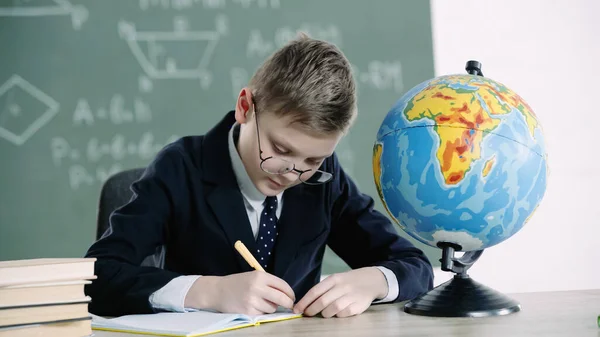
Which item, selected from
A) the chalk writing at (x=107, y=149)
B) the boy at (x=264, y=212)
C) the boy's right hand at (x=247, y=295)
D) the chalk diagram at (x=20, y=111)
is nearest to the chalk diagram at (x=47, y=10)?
the chalk diagram at (x=20, y=111)

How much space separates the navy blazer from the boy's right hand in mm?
267

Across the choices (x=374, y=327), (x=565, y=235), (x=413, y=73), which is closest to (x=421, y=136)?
(x=374, y=327)

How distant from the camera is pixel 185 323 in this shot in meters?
1.11

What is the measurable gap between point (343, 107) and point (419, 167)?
15.5 inches

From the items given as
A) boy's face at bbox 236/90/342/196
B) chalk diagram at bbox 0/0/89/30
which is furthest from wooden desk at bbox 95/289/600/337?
chalk diagram at bbox 0/0/89/30

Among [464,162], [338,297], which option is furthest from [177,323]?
[464,162]

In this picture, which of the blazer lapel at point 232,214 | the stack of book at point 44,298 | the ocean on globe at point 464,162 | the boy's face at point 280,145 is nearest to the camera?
the stack of book at point 44,298

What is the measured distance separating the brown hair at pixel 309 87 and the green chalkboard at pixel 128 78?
1.62 metres

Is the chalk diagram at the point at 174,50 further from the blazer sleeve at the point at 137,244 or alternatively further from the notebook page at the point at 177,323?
the notebook page at the point at 177,323

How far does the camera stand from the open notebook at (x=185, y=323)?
1034mm

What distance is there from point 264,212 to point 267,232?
50 millimetres

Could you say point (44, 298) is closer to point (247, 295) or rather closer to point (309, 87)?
point (247, 295)

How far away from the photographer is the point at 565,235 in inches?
135

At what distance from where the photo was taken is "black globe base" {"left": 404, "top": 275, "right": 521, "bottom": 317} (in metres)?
1.18
